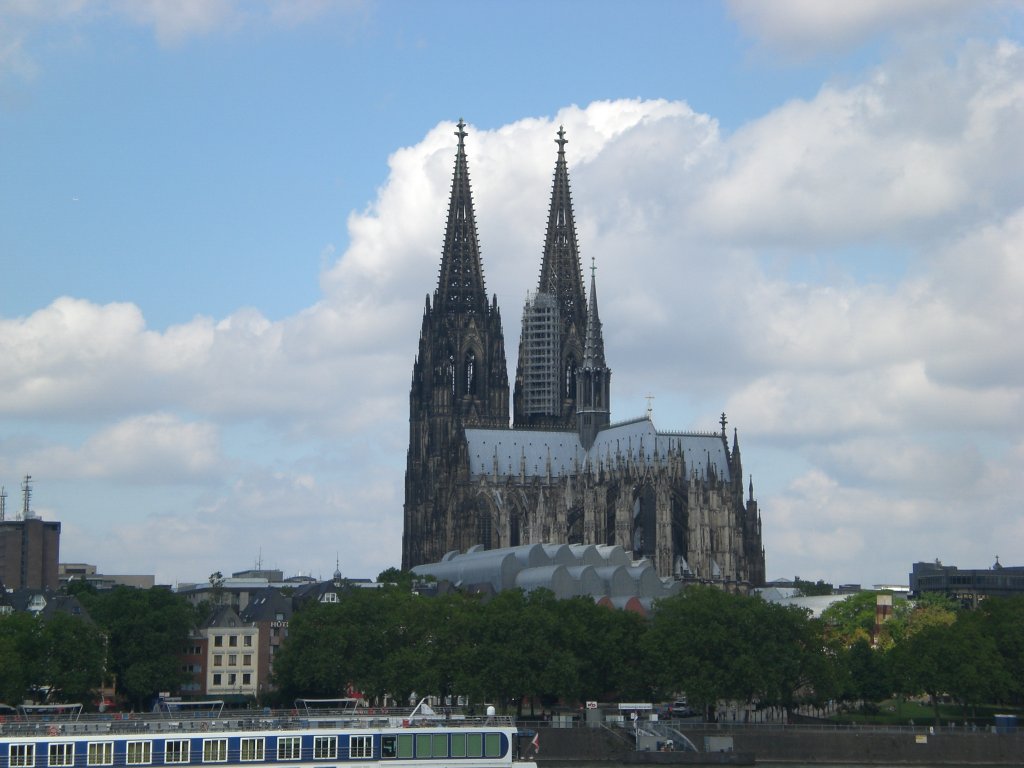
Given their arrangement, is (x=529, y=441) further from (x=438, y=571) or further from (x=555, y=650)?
(x=555, y=650)

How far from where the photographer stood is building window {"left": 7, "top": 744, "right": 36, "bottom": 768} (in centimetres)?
6425

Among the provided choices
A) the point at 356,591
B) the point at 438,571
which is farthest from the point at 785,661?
the point at 438,571

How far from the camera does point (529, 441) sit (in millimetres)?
187875

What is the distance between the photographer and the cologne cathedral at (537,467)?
173 meters

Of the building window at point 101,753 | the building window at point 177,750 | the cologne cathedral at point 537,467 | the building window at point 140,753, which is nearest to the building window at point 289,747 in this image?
the building window at point 177,750

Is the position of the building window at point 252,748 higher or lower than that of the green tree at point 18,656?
lower

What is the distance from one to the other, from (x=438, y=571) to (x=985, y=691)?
68.7 meters

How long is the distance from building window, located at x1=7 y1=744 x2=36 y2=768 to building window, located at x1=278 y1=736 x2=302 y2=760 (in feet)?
27.2

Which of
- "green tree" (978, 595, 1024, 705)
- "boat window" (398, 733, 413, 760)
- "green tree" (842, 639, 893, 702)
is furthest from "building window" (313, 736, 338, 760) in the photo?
"green tree" (842, 639, 893, 702)

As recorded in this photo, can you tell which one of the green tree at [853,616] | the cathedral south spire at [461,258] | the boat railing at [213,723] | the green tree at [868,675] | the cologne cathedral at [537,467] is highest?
the cathedral south spire at [461,258]

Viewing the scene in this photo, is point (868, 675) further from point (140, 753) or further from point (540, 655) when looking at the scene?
point (140, 753)

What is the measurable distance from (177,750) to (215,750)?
50.4 inches

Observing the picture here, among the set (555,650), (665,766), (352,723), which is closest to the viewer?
(352,723)

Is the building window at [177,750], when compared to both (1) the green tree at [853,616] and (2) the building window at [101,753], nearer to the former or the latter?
(2) the building window at [101,753]
